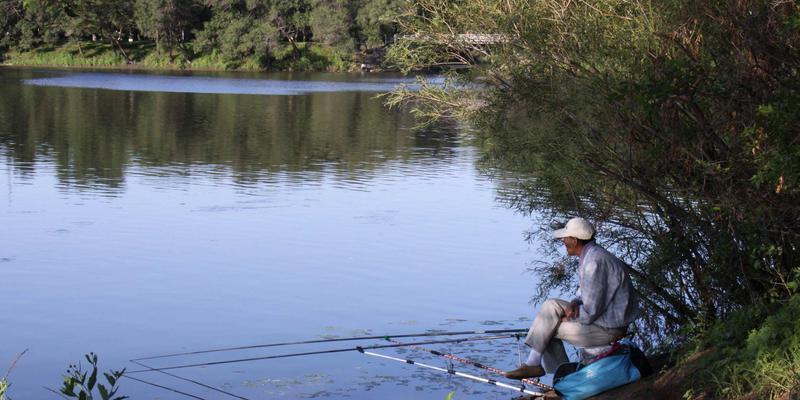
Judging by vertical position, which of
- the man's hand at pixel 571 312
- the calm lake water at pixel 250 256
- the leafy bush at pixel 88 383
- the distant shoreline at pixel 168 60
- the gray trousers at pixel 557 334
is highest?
the leafy bush at pixel 88 383

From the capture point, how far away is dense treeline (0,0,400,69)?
68.6m

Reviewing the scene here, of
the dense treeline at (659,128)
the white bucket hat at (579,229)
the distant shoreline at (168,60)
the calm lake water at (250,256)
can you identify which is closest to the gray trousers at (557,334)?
the white bucket hat at (579,229)

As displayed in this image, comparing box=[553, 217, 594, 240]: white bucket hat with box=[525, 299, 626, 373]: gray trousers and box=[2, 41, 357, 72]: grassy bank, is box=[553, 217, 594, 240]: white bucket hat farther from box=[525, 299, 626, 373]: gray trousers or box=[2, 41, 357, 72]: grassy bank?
box=[2, 41, 357, 72]: grassy bank

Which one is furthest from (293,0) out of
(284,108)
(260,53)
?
(284,108)

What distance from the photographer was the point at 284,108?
132 ft

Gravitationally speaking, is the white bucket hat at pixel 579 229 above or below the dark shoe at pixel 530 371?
above

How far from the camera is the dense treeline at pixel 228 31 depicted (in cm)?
6856

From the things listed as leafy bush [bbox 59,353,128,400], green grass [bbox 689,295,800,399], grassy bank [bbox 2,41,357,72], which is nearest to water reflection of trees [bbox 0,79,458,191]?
green grass [bbox 689,295,800,399]

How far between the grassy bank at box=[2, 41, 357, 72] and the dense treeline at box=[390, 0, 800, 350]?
203 feet

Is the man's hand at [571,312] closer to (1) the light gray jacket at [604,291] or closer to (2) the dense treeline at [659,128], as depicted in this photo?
(1) the light gray jacket at [604,291]

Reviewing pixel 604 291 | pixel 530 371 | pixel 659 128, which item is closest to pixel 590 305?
pixel 604 291

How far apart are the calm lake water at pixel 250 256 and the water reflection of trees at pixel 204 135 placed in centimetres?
14

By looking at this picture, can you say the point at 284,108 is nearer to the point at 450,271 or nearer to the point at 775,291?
the point at 450,271

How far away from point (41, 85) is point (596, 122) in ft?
143
